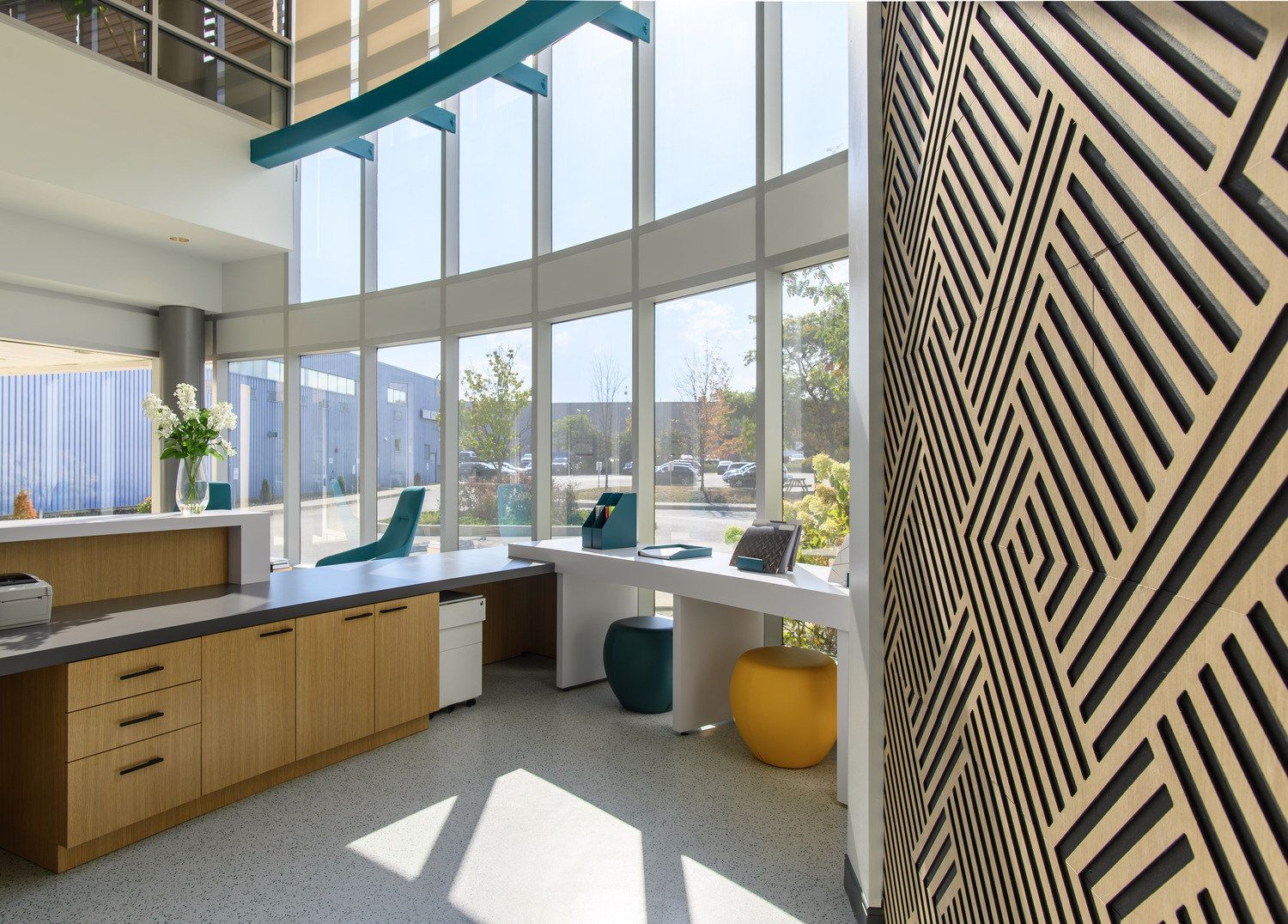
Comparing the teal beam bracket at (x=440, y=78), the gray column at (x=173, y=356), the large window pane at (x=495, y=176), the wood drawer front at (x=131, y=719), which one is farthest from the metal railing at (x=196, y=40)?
the wood drawer front at (x=131, y=719)

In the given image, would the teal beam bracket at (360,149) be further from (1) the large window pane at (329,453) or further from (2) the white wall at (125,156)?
(1) the large window pane at (329,453)

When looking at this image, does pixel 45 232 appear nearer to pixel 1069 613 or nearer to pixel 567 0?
pixel 567 0

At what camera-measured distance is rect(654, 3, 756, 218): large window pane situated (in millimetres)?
4262

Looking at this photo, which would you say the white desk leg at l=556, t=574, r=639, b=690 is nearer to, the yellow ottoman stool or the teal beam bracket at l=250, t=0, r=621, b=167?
the yellow ottoman stool

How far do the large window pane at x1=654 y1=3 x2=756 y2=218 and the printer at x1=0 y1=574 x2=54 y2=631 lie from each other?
3.82m

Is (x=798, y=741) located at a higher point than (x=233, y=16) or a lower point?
lower

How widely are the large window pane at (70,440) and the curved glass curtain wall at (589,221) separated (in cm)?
202

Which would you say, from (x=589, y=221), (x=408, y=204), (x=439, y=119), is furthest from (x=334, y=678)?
(x=408, y=204)

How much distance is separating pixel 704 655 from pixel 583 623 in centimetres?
98

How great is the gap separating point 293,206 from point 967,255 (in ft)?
24.9

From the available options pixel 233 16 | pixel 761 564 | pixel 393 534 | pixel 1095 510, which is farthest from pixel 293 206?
pixel 1095 510

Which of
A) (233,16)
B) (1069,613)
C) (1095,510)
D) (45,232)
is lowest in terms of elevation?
(1069,613)

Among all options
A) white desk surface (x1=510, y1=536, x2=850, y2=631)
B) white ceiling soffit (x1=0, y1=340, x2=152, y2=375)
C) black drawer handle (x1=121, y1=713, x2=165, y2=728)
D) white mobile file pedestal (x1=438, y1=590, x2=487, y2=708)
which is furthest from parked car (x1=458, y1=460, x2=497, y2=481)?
white ceiling soffit (x1=0, y1=340, x2=152, y2=375)

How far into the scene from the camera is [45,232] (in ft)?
20.0
